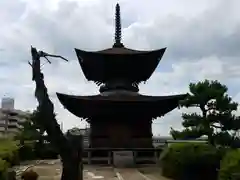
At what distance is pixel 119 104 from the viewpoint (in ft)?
120

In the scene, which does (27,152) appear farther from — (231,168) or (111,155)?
(231,168)

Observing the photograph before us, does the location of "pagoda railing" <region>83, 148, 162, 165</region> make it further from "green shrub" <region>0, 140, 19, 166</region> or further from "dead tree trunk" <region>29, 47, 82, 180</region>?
"dead tree trunk" <region>29, 47, 82, 180</region>

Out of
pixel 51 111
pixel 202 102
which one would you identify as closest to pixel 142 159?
pixel 202 102

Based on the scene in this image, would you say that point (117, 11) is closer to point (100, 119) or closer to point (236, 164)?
point (100, 119)

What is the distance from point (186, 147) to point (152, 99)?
1626 cm

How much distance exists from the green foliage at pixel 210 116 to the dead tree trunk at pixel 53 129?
59.2 ft

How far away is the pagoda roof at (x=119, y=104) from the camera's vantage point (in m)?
36.4

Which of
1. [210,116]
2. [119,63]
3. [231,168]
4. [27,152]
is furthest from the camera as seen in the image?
[27,152]

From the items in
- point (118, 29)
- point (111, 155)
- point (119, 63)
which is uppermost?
point (118, 29)

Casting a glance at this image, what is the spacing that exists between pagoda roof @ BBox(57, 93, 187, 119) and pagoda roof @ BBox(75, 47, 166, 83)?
9.79ft

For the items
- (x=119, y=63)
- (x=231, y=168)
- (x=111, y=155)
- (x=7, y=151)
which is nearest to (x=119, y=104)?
(x=111, y=155)

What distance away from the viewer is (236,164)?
12.8m

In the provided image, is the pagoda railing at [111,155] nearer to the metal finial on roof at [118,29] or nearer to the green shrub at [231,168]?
the metal finial on roof at [118,29]

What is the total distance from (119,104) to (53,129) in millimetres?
22377
